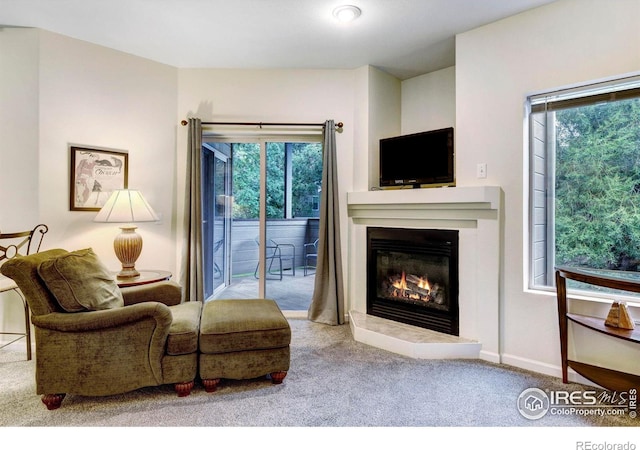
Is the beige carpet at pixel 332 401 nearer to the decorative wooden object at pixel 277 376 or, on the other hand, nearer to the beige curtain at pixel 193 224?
the decorative wooden object at pixel 277 376

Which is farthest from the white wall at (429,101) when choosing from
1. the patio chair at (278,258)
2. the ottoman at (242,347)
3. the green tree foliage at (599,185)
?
the ottoman at (242,347)

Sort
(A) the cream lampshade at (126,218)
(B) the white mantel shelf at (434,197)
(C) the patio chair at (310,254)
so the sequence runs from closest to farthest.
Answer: (B) the white mantel shelf at (434,197) → (A) the cream lampshade at (126,218) → (C) the patio chair at (310,254)

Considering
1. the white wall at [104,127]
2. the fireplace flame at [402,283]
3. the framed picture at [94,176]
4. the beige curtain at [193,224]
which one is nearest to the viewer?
the white wall at [104,127]

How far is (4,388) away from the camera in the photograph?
86.3 inches

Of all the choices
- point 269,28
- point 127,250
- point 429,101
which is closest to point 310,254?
point 127,250

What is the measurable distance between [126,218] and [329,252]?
1.81 metres

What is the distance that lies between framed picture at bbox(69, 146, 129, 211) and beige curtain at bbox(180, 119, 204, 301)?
0.58 m

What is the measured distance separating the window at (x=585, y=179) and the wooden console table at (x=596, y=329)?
311mm

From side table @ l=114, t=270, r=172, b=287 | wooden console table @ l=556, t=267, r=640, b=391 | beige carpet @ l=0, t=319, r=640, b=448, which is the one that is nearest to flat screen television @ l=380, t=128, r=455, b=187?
wooden console table @ l=556, t=267, r=640, b=391

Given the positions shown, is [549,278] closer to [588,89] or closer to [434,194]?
[434,194]

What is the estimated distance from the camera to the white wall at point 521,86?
7.25 feet

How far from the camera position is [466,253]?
9.23 feet

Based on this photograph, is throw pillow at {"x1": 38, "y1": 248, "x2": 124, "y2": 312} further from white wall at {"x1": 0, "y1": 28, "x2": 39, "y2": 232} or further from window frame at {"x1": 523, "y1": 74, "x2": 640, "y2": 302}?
window frame at {"x1": 523, "y1": 74, "x2": 640, "y2": 302}
